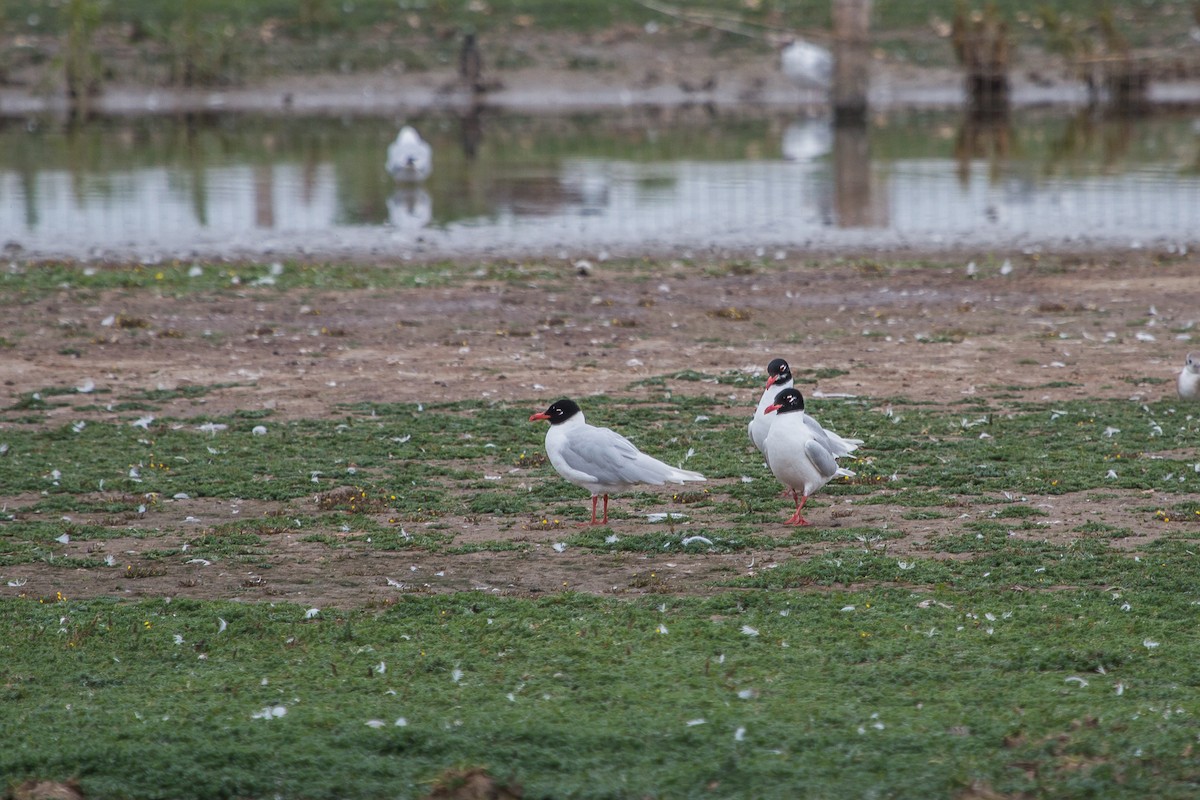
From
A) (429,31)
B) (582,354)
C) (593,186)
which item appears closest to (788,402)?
(582,354)

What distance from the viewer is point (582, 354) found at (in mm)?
12117

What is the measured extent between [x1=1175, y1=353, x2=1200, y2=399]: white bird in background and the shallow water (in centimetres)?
710

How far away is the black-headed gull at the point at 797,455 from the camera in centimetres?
784

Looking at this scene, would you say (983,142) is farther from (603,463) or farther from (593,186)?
(603,463)

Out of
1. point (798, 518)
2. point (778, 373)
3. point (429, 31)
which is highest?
point (429, 31)

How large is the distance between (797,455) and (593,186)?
49.9ft

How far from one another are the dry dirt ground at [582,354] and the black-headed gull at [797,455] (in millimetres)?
210

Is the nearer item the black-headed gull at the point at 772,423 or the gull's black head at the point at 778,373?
the black-headed gull at the point at 772,423

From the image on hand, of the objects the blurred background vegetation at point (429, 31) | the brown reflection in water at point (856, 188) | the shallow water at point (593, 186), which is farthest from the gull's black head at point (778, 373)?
the blurred background vegetation at point (429, 31)

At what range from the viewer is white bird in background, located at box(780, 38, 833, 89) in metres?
35.5

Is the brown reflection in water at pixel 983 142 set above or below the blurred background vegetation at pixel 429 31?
below

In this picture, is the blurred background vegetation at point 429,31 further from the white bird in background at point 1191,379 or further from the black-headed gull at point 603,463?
the black-headed gull at point 603,463

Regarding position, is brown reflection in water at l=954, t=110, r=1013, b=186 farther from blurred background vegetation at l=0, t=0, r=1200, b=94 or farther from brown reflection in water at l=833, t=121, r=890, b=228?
blurred background vegetation at l=0, t=0, r=1200, b=94

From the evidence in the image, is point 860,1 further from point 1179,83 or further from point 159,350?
point 159,350
